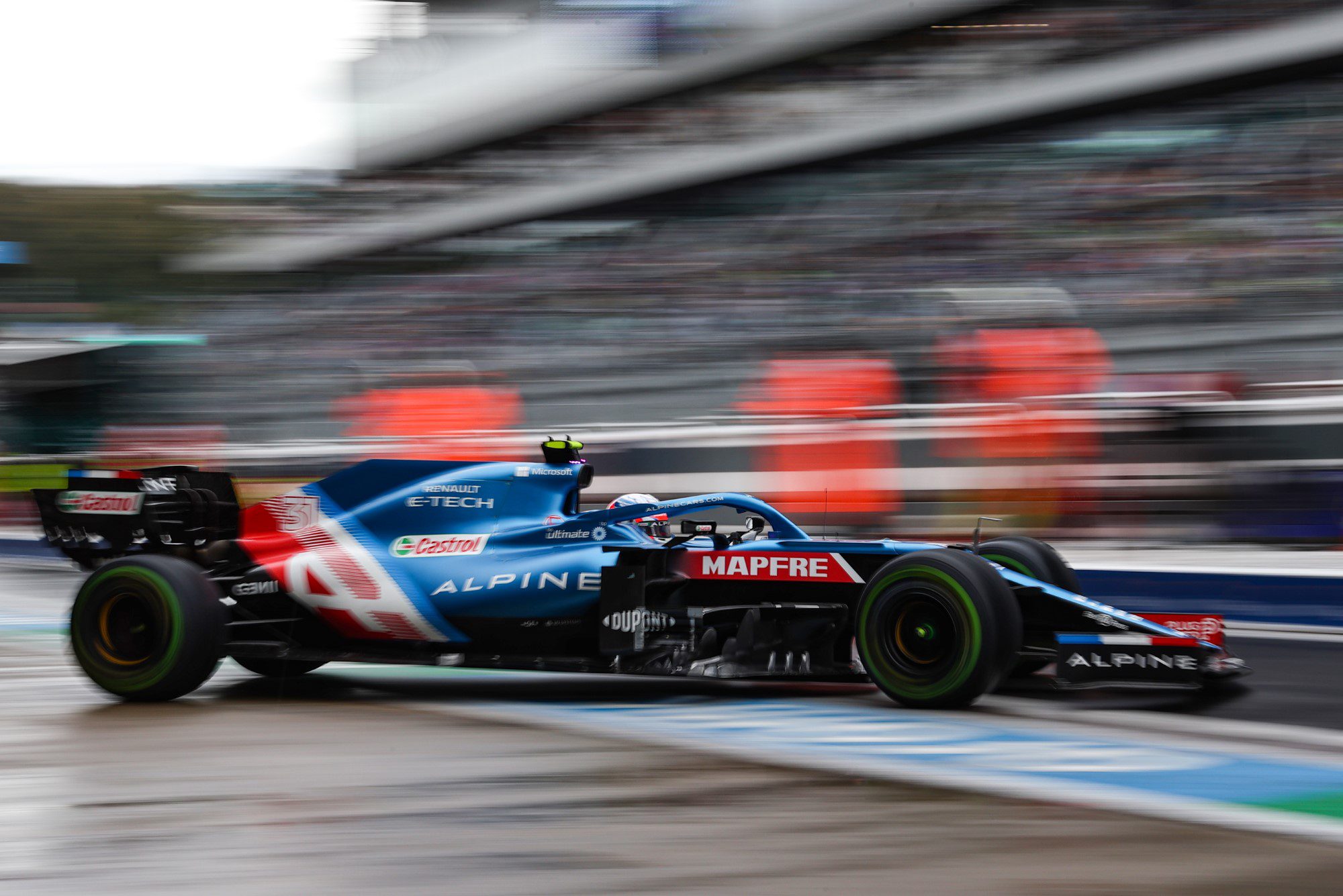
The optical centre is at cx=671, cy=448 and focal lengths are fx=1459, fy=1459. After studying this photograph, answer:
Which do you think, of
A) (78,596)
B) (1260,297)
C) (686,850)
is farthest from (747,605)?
(1260,297)

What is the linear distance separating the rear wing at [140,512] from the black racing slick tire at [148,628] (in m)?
0.38

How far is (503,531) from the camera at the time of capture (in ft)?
18.7

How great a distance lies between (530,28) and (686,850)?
1085 inches

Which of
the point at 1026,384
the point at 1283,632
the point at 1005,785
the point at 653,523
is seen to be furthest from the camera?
the point at 1026,384

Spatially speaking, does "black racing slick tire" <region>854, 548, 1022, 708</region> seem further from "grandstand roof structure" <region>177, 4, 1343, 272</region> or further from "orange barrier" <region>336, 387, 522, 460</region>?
"orange barrier" <region>336, 387, 522, 460</region>

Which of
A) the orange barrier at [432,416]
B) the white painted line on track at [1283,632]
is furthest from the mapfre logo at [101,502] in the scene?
the orange barrier at [432,416]

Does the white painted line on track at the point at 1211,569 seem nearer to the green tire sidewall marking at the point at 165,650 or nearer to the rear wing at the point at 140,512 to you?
the rear wing at the point at 140,512

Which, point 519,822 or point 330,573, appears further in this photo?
point 330,573

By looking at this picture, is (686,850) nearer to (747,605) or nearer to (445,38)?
(747,605)

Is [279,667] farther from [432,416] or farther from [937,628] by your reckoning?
[432,416]

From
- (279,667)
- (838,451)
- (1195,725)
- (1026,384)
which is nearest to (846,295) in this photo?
(838,451)

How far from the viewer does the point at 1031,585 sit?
199 inches

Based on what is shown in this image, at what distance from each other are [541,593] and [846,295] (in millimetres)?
7737

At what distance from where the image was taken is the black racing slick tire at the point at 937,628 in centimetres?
471
